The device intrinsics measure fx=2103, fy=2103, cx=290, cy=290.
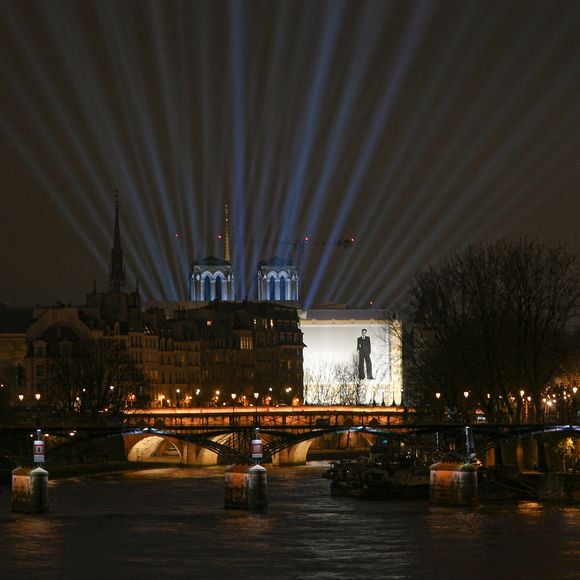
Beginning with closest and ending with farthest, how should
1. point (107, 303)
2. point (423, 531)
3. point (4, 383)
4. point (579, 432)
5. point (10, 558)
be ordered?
point (10, 558)
point (423, 531)
point (579, 432)
point (4, 383)
point (107, 303)

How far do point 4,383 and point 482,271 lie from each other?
5716 centimetres

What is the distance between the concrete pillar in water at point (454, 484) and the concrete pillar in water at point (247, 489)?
24.2 ft

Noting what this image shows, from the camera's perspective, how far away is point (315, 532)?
7431cm

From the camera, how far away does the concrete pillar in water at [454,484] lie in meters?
83.9

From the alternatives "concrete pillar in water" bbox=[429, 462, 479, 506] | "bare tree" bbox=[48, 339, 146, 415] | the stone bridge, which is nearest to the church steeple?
"bare tree" bbox=[48, 339, 146, 415]

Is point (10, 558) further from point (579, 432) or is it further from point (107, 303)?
point (107, 303)

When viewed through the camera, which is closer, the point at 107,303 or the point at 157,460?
the point at 157,460

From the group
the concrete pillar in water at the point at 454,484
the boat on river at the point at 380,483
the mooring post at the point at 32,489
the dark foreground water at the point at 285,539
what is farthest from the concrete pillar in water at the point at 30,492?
the boat on river at the point at 380,483

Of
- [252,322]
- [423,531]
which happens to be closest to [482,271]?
[423,531]

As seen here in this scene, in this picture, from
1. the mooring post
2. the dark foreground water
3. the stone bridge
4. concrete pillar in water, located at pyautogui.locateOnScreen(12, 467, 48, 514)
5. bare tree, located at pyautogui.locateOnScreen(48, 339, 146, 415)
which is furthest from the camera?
bare tree, located at pyautogui.locateOnScreen(48, 339, 146, 415)

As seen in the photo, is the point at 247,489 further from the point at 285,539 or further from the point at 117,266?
the point at 117,266

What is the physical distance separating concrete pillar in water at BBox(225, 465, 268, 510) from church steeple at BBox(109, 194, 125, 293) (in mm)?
85549

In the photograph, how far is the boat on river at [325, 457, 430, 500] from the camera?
9075 centimetres

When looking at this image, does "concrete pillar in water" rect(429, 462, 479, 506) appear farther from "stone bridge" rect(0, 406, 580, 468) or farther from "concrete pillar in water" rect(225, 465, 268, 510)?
"concrete pillar in water" rect(225, 465, 268, 510)
